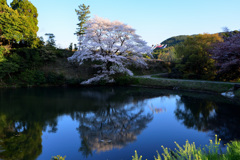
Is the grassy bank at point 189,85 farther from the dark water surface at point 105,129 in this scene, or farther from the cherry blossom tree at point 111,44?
the dark water surface at point 105,129

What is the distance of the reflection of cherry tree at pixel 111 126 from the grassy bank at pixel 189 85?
8.88 meters

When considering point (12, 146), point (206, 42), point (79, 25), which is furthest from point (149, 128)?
point (79, 25)

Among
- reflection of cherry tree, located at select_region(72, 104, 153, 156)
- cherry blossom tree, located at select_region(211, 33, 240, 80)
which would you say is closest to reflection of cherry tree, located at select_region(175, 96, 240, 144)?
reflection of cherry tree, located at select_region(72, 104, 153, 156)

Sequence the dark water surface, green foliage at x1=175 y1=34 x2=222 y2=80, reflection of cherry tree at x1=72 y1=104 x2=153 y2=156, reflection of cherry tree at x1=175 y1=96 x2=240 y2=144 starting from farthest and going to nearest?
green foliage at x1=175 y1=34 x2=222 y2=80 → reflection of cherry tree at x1=175 y1=96 x2=240 y2=144 → reflection of cherry tree at x1=72 y1=104 x2=153 y2=156 → the dark water surface

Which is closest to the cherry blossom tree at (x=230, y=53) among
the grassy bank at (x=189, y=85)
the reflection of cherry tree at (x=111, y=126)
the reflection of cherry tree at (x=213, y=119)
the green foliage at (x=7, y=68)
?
the grassy bank at (x=189, y=85)

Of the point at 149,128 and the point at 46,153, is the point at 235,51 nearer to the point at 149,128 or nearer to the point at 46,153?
the point at 149,128

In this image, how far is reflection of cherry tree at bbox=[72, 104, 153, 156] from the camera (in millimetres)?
4949

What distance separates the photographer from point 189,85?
642 inches

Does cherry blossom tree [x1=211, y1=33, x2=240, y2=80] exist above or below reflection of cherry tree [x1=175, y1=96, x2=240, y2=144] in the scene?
above

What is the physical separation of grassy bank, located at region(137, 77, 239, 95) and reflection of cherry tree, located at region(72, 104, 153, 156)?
888cm

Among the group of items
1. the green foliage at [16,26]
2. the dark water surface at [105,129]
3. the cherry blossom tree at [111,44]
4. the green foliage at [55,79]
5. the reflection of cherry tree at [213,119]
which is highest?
the green foliage at [16,26]

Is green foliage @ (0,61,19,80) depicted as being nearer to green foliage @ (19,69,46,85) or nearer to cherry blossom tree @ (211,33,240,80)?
green foliage @ (19,69,46,85)

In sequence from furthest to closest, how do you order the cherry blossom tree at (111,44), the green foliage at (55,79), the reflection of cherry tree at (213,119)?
1. the green foliage at (55,79)
2. the cherry blossom tree at (111,44)
3. the reflection of cherry tree at (213,119)

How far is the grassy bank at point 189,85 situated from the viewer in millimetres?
14394
